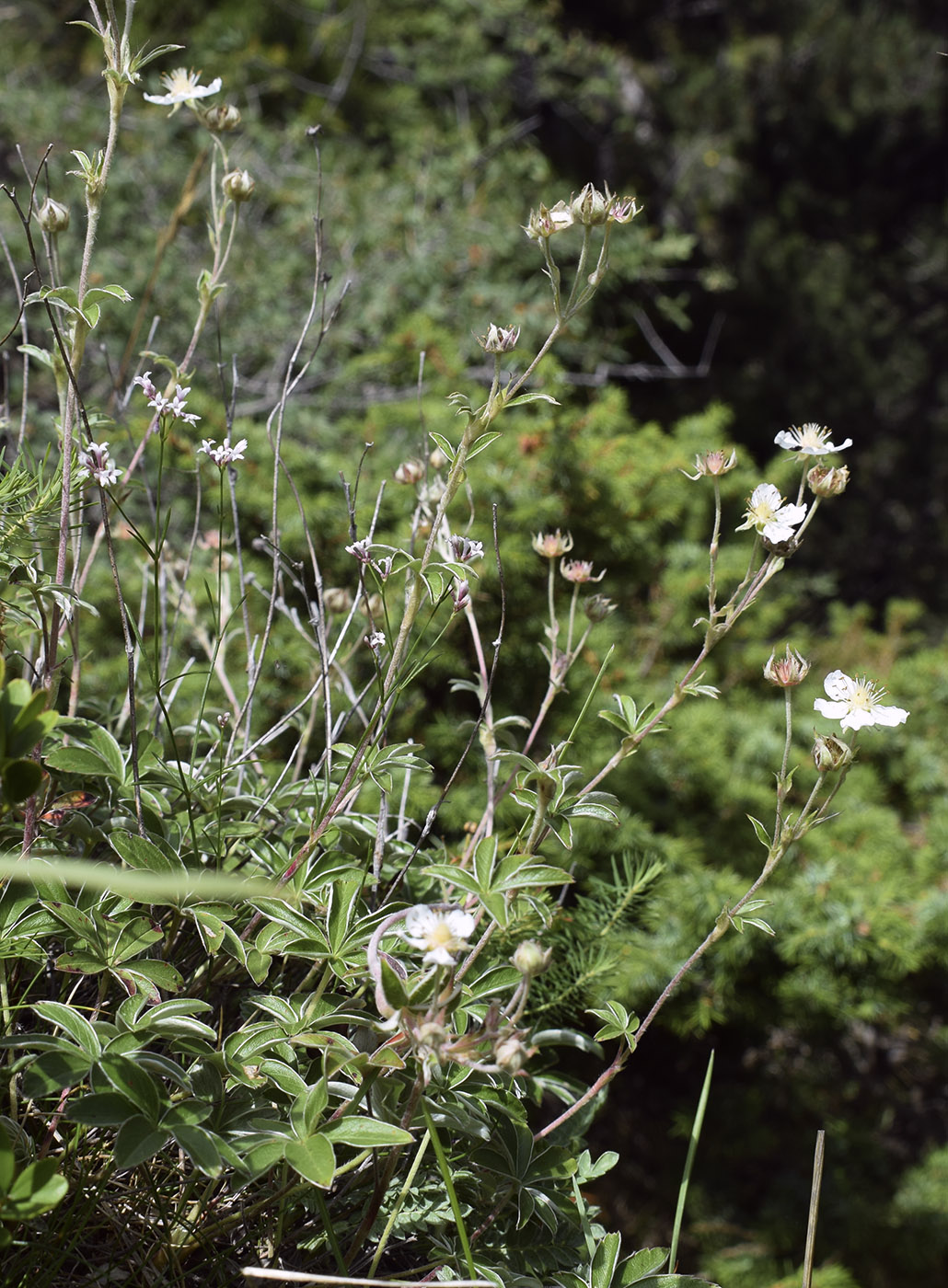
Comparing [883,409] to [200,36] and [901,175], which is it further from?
[200,36]

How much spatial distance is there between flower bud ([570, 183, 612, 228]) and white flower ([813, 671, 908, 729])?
1.14 ft

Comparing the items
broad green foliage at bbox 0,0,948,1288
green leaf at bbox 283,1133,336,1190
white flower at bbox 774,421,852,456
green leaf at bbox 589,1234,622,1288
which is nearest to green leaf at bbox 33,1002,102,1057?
broad green foliage at bbox 0,0,948,1288

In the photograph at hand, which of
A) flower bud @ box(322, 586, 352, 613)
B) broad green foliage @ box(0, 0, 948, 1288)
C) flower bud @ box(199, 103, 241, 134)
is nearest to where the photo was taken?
broad green foliage @ box(0, 0, 948, 1288)

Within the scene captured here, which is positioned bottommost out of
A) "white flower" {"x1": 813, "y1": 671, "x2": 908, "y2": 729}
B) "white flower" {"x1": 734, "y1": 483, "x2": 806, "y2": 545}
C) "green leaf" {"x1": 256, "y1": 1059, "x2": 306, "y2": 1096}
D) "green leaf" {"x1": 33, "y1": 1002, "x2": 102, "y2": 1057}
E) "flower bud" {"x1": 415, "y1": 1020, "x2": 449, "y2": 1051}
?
"green leaf" {"x1": 256, "y1": 1059, "x2": 306, "y2": 1096}

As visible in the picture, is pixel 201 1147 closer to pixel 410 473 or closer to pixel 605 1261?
pixel 605 1261

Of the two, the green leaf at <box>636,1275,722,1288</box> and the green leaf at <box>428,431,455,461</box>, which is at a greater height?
the green leaf at <box>428,431,455,461</box>

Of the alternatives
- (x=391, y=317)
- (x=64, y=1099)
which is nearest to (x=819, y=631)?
(x=391, y=317)

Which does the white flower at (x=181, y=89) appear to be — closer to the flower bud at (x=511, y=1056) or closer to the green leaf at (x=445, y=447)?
the green leaf at (x=445, y=447)

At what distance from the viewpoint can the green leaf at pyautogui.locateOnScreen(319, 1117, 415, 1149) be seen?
21.0 inches

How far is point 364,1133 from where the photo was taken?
1.82 feet

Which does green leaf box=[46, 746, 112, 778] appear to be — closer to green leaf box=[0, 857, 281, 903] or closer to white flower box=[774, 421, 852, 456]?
green leaf box=[0, 857, 281, 903]

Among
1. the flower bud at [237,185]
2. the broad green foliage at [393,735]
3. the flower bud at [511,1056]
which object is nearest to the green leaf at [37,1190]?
the broad green foliage at [393,735]

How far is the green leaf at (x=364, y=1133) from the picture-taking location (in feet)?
1.75

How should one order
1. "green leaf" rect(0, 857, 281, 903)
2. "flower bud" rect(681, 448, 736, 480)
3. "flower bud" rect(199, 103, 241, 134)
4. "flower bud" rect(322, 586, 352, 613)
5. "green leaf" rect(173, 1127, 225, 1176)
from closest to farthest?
"green leaf" rect(0, 857, 281, 903)
"green leaf" rect(173, 1127, 225, 1176)
"flower bud" rect(681, 448, 736, 480)
"flower bud" rect(199, 103, 241, 134)
"flower bud" rect(322, 586, 352, 613)
